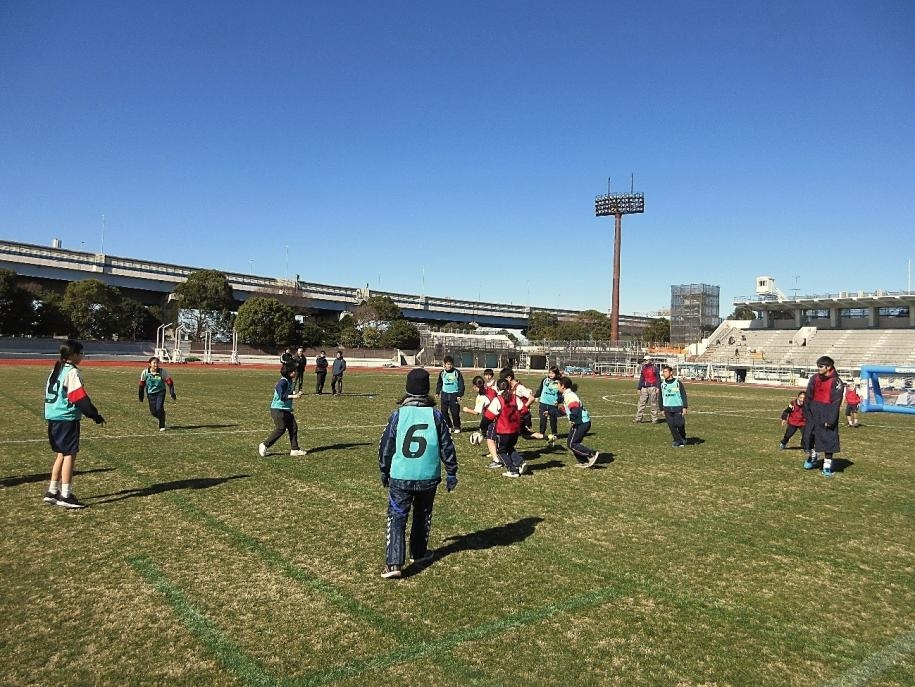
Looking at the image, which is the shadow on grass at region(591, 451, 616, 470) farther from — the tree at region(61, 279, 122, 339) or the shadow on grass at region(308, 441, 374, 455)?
the tree at region(61, 279, 122, 339)

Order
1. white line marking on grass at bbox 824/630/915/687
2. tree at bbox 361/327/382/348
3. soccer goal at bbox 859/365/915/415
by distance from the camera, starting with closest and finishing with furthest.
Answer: white line marking on grass at bbox 824/630/915/687 → soccer goal at bbox 859/365/915/415 → tree at bbox 361/327/382/348

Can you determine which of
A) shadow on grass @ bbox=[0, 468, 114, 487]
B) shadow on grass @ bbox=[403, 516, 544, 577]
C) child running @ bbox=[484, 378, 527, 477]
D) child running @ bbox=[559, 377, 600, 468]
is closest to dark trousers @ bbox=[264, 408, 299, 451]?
shadow on grass @ bbox=[0, 468, 114, 487]

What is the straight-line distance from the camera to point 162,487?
8.84 m

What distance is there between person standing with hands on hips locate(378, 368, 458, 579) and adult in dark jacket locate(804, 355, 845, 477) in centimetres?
792

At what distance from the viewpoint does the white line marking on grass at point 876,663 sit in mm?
4062

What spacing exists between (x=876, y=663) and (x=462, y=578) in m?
3.21

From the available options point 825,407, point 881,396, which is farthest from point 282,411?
point 881,396

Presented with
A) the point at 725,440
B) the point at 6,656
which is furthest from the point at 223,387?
the point at 6,656

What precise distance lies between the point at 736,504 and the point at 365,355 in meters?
71.3

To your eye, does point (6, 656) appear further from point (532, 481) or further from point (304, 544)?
point (532, 481)

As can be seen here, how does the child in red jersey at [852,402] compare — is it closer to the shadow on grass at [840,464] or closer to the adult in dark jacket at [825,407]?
the shadow on grass at [840,464]

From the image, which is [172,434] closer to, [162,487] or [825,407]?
[162,487]

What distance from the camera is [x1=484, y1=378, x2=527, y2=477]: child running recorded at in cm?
1007

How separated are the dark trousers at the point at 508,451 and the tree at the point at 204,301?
255 feet
